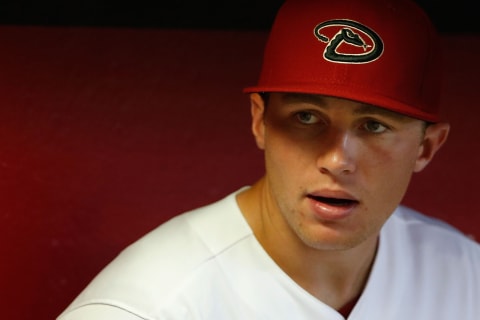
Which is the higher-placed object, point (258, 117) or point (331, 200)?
point (258, 117)

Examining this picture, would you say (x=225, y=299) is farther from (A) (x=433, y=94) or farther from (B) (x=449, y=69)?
(B) (x=449, y=69)

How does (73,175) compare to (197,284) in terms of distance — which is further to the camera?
(73,175)

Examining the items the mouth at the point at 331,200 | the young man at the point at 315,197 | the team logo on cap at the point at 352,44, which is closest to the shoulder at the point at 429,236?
the young man at the point at 315,197

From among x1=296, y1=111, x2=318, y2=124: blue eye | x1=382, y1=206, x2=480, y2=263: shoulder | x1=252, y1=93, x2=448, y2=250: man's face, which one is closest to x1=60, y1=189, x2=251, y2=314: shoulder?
x1=252, y1=93, x2=448, y2=250: man's face

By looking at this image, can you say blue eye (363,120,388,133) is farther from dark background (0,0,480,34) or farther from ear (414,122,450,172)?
dark background (0,0,480,34)

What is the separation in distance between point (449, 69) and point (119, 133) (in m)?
0.77

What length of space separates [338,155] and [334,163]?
0.01 m

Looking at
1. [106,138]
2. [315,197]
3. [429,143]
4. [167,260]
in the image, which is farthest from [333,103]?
[106,138]

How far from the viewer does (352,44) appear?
1398 millimetres

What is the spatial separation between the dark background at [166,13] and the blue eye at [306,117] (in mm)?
428

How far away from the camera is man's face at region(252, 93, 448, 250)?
A: 1.42 meters

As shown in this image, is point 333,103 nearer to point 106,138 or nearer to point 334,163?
point 334,163

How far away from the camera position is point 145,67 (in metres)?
1.90

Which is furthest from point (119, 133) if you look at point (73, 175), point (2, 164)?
point (2, 164)
